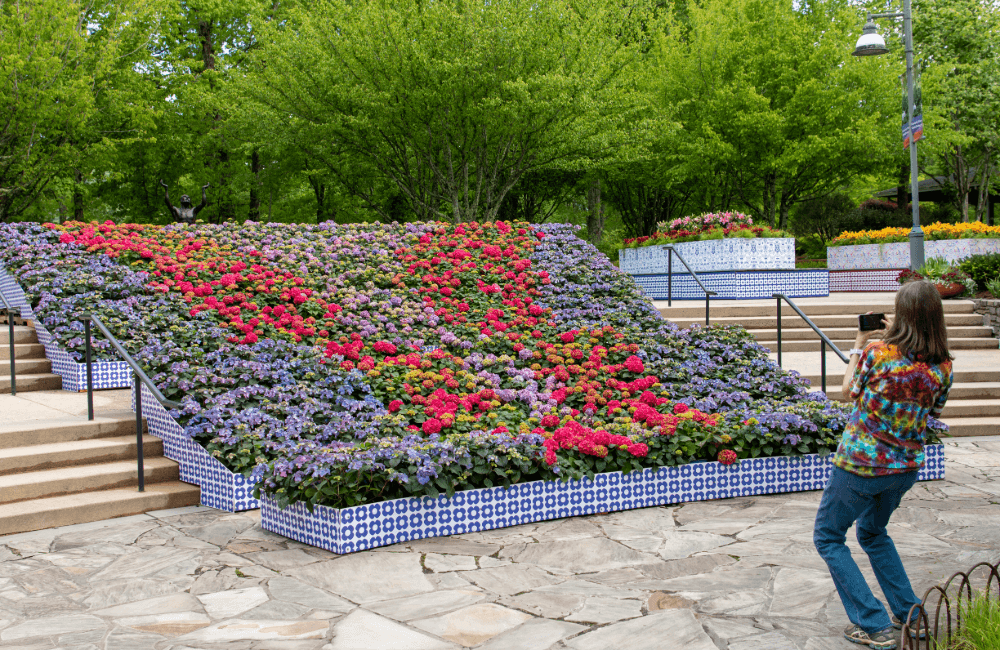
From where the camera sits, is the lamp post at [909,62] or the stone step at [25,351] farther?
the lamp post at [909,62]

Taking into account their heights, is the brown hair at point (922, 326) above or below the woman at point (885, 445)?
above

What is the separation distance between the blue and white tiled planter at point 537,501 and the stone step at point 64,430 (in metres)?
2.30

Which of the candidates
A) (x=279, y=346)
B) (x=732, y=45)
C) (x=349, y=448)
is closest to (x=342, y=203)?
(x=732, y=45)

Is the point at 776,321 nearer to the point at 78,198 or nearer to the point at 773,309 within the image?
the point at 773,309

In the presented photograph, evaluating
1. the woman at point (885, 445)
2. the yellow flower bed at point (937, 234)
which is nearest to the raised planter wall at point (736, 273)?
the yellow flower bed at point (937, 234)

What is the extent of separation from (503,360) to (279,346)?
2295mm

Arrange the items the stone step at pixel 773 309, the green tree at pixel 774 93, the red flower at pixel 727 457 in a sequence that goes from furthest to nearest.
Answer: the green tree at pixel 774 93
the stone step at pixel 773 309
the red flower at pixel 727 457

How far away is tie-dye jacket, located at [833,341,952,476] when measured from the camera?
3.49m

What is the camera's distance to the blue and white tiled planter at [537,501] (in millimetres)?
5336

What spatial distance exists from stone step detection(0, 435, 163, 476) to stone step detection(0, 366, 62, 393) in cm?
236

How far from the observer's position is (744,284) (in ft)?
52.5

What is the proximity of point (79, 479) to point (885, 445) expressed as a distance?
5.70m

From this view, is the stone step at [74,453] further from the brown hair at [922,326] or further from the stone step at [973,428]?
the stone step at [973,428]

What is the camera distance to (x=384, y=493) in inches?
Answer: 216
